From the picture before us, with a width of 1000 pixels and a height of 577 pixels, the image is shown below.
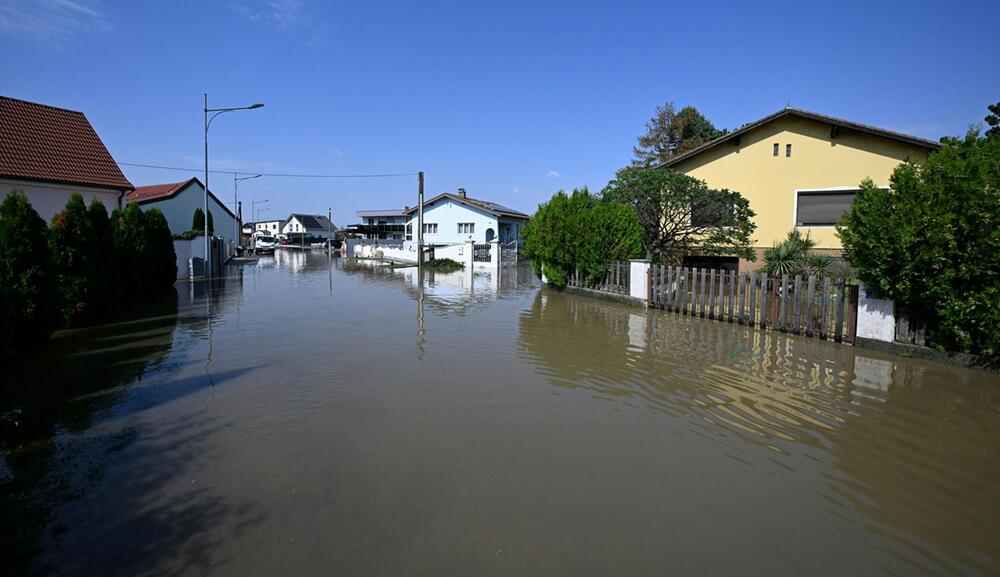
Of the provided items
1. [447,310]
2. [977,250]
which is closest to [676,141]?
[447,310]

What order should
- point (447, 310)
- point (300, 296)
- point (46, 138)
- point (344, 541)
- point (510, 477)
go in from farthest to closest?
point (46, 138)
point (300, 296)
point (447, 310)
point (510, 477)
point (344, 541)

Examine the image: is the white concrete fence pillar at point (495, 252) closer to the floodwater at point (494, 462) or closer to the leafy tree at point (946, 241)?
the floodwater at point (494, 462)

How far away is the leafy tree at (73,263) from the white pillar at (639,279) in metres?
13.6

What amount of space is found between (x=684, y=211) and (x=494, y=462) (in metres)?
16.5

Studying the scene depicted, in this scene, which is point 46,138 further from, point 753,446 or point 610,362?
point 753,446

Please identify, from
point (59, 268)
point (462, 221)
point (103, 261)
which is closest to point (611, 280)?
point (103, 261)

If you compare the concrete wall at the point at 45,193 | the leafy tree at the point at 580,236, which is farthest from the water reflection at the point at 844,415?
the concrete wall at the point at 45,193

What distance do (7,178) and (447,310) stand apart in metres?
16.8

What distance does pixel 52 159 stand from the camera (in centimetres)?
2130

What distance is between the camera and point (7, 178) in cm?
1903

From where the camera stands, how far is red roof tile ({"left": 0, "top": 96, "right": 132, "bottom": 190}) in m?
20.2

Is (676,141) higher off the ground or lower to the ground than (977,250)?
higher

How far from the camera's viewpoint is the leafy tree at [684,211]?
1875cm

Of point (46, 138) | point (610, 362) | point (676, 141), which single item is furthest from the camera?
point (676, 141)
